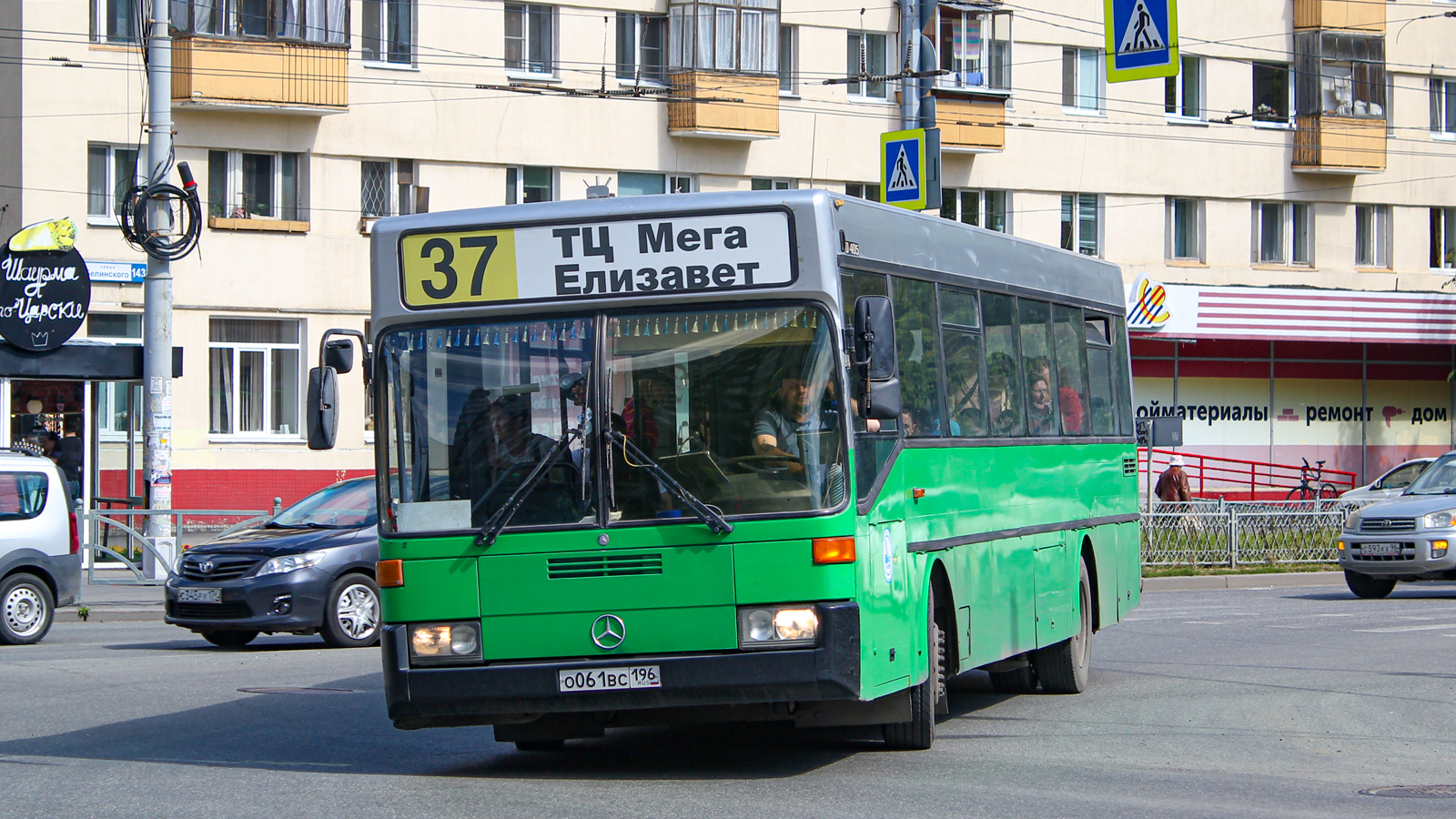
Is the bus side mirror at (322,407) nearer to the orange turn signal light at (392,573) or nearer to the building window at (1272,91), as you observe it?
the orange turn signal light at (392,573)

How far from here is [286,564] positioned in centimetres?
1583

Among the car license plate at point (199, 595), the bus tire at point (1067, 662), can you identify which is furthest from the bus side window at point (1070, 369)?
the car license plate at point (199, 595)

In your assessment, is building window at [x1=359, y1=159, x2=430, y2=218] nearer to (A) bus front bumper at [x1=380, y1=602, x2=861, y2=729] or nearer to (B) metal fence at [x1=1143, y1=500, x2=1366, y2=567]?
(B) metal fence at [x1=1143, y1=500, x2=1366, y2=567]

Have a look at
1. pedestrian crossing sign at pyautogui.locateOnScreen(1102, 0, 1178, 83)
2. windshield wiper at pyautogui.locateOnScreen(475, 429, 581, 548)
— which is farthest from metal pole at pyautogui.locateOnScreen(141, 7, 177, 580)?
windshield wiper at pyautogui.locateOnScreen(475, 429, 581, 548)

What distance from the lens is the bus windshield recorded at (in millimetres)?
8320

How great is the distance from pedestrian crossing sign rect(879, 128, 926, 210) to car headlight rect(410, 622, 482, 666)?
1398cm

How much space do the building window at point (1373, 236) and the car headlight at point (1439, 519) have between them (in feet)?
85.9

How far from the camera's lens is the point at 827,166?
128 feet

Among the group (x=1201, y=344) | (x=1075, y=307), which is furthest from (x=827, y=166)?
(x=1075, y=307)

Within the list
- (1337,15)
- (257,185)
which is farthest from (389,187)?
(1337,15)

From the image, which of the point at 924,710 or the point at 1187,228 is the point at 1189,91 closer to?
the point at 1187,228

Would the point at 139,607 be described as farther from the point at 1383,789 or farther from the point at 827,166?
the point at 827,166

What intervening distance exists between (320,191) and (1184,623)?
21.0m

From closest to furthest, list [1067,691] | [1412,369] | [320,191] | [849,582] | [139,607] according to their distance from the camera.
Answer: [849,582] → [1067,691] → [139,607] → [320,191] → [1412,369]
